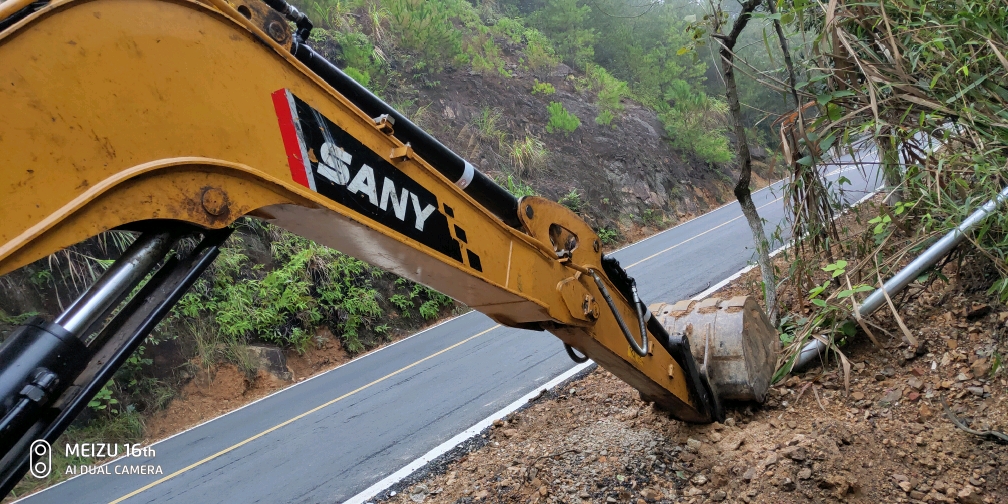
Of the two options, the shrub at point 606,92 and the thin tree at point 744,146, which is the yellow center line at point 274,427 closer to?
the thin tree at point 744,146

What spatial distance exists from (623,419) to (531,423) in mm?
715

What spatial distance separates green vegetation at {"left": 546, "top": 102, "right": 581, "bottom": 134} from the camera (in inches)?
741

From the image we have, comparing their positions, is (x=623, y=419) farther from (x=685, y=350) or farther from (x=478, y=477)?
(x=478, y=477)

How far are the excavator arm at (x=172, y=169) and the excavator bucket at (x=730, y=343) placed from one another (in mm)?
2019

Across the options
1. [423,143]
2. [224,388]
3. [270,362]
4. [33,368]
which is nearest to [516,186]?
[270,362]

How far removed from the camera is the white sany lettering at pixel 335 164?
186 centimetres

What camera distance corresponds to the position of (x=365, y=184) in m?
1.98

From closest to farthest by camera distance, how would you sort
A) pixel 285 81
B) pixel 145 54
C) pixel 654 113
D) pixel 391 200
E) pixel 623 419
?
1. pixel 145 54
2. pixel 285 81
3. pixel 391 200
4. pixel 623 419
5. pixel 654 113

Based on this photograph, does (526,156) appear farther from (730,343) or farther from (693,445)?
(693,445)

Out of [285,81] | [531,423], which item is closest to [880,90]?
[531,423]

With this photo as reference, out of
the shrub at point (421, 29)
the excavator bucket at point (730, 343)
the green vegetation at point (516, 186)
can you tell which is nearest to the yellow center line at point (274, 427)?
the excavator bucket at point (730, 343)

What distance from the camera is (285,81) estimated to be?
1.80 metres

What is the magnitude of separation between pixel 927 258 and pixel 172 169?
4167 millimetres

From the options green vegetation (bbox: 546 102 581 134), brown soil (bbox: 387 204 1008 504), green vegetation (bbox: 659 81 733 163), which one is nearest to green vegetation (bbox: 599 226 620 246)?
green vegetation (bbox: 546 102 581 134)
